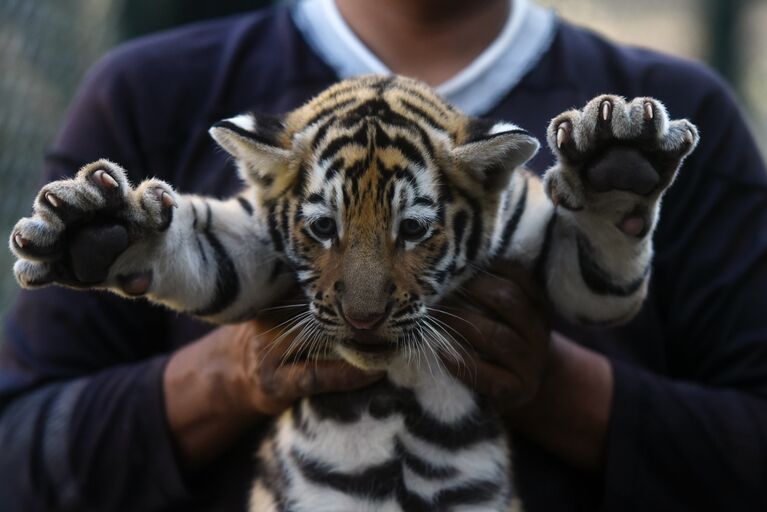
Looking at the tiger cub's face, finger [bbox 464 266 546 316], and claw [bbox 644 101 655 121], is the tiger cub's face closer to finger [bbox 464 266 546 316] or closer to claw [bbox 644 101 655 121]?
finger [bbox 464 266 546 316]

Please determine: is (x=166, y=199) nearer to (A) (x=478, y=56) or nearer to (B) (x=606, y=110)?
(B) (x=606, y=110)

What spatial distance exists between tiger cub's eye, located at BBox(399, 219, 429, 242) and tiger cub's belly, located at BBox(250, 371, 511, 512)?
18cm

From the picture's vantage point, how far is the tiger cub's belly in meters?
1.21

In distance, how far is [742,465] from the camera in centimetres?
142

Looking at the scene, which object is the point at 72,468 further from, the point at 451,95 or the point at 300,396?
the point at 451,95

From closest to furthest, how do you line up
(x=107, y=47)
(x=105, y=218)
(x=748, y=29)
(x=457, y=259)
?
1. (x=105, y=218)
2. (x=457, y=259)
3. (x=107, y=47)
4. (x=748, y=29)

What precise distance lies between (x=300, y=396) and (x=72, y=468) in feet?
1.33

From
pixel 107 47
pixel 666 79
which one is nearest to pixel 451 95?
pixel 666 79

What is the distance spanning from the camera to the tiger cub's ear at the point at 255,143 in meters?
1.16

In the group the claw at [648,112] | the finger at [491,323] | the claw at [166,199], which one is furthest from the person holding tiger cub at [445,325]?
the claw at [648,112]

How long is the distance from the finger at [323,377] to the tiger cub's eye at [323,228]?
0.52 feet

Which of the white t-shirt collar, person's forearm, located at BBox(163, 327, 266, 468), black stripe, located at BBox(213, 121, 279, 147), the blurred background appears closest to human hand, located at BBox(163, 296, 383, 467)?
person's forearm, located at BBox(163, 327, 266, 468)

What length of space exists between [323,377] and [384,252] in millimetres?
184

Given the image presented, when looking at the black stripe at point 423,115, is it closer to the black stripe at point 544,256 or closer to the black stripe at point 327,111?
the black stripe at point 327,111
